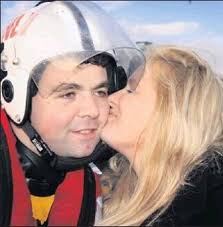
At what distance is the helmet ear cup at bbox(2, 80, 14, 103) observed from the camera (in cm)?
260

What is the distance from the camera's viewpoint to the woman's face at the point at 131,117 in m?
2.32

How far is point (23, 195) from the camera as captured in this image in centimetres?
239

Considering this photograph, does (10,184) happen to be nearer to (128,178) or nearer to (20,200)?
(20,200)

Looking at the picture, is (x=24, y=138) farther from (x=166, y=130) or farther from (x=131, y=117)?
(x=166, y=130)

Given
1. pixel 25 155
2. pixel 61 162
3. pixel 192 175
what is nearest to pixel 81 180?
pixel 61 162

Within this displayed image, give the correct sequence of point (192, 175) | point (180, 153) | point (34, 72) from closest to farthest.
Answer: point (192, 175) < point (180, 153) < point (34, 72)

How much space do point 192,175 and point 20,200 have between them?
83 centimetres

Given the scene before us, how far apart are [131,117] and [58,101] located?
36cm

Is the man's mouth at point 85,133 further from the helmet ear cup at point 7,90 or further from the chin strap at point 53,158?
Answer: the helmet ear cup at point 7,90

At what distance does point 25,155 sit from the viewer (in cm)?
251

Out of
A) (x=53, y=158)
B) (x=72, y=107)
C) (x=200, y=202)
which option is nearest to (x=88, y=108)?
(x=72, y=107)

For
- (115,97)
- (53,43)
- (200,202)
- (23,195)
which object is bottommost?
(23,195)

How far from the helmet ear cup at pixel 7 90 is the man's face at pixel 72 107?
0.45 ft

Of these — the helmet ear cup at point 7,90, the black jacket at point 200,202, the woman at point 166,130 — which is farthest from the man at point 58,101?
the black jacket at point 200,202
